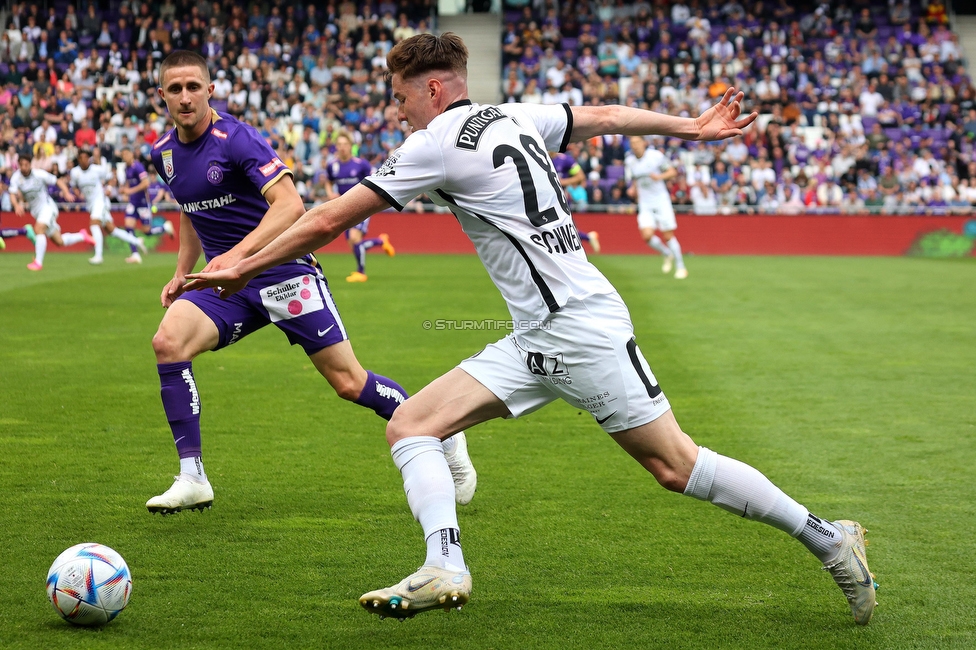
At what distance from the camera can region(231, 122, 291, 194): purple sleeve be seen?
5.29m

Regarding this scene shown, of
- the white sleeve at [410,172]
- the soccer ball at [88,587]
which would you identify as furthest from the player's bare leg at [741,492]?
the soccer ball at [88,587]

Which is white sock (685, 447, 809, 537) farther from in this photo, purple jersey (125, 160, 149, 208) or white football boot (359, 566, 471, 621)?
purple jersey (125, 160, 149, 208)

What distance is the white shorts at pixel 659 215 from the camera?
66.4 ft

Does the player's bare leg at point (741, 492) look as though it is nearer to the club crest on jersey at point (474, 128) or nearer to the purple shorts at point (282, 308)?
the club crest on jersey at point (474, 128)

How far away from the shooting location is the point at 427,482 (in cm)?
382

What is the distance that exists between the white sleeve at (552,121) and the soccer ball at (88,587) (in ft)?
7.43

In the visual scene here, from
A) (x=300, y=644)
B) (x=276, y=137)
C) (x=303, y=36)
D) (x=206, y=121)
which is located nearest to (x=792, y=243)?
(x=276, y=137)

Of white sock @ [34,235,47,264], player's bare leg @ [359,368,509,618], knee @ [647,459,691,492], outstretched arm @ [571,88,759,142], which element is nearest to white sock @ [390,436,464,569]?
player's bare leg @ [359,368,509,618]

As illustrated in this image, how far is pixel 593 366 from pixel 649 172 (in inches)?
649

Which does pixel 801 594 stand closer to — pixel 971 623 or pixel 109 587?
pixel 971 623

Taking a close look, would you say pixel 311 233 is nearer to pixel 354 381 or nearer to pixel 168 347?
pixel 168 347

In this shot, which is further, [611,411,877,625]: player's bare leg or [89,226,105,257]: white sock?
[89,226,105,257]: white sock

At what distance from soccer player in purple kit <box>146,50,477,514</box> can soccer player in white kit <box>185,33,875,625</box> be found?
148 cm

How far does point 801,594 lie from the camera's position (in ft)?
13.8
